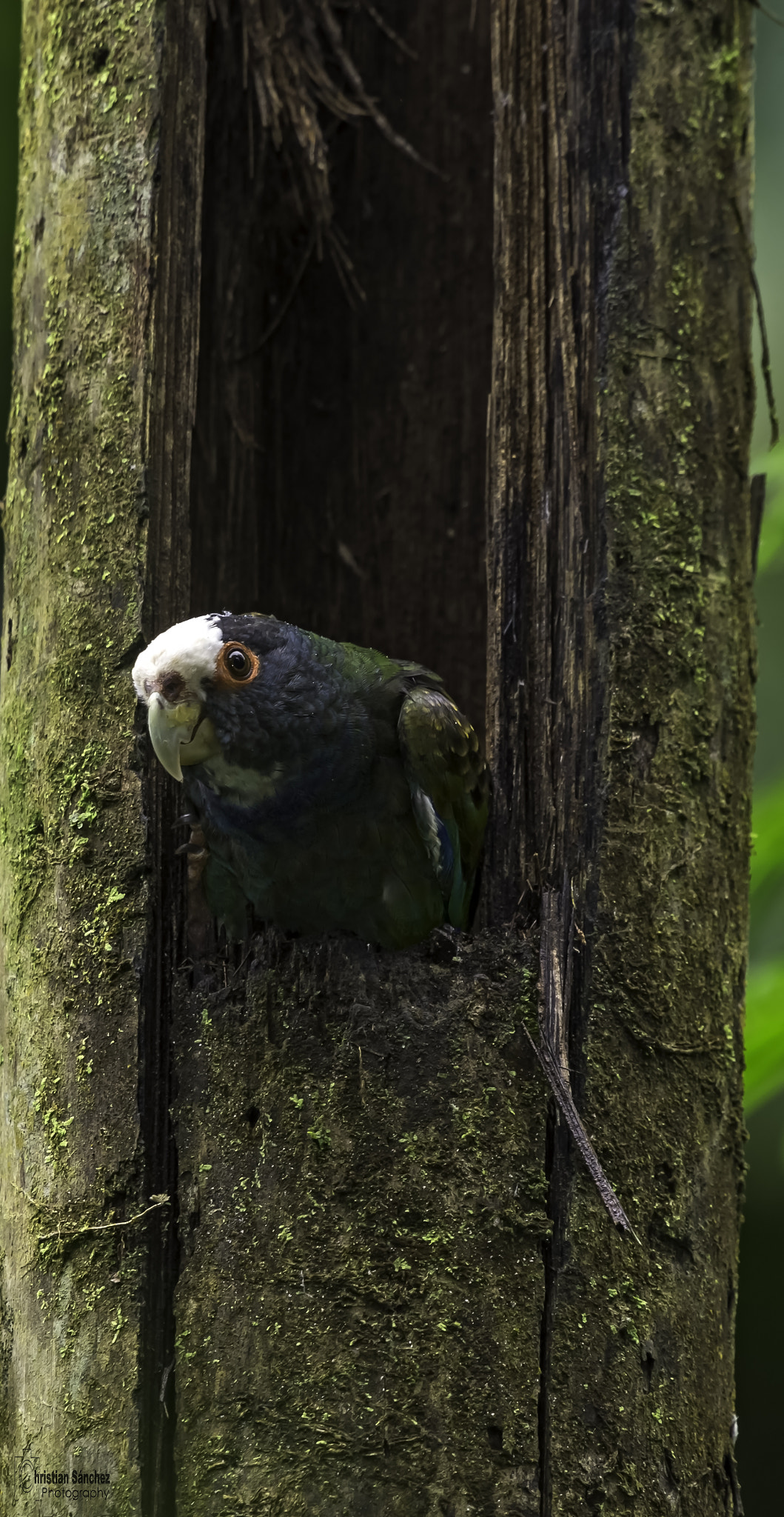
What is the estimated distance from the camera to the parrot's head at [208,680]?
10.4 feet

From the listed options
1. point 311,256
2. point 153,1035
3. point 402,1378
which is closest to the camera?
point 402,1378

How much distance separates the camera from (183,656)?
126 inches

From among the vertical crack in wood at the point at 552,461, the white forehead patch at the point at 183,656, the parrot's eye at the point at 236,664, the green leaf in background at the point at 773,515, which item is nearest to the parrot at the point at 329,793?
the parrot's eye at the point at 236,664

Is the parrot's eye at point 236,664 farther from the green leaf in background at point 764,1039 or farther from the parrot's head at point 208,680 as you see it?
the green leaf in background at point 764,1039

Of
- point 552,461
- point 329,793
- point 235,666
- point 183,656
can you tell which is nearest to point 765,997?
point 329,793

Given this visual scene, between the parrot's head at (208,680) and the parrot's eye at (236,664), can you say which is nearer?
the parrot's head at (208,680)

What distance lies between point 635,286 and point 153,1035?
226cm

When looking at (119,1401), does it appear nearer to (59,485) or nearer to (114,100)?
(59,485)

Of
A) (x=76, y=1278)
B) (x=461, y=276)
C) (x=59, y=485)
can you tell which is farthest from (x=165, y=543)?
(x=461, y=276)

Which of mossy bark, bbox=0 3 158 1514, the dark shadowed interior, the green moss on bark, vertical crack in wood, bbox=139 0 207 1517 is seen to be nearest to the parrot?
vertical crack in wood, bbox=139 0 207 1517

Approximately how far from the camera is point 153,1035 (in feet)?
10.2

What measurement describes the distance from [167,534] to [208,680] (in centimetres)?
40

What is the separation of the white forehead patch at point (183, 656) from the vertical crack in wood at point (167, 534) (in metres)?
0.11

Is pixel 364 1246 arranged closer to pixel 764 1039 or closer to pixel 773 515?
pixel 764 1039
